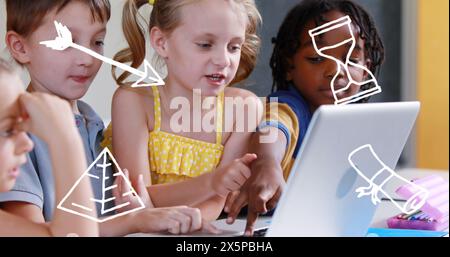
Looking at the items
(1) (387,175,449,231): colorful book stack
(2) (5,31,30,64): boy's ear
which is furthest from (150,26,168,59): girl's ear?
(1) (387,175,449,231): colorful book stack

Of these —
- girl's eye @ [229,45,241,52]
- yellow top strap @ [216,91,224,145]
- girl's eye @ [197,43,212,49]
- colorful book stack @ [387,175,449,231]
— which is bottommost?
colorful book stack @ [387,175,449,231]

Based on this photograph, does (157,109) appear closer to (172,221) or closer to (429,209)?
(172,221)

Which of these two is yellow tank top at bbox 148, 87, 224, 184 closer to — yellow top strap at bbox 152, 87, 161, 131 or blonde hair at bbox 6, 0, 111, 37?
yellow top strap at bbox 152, 87, 161, 131

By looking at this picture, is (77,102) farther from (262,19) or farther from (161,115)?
(262,19)

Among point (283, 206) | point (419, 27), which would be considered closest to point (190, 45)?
point (283, 206)

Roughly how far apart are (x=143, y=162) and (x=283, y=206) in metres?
0.12

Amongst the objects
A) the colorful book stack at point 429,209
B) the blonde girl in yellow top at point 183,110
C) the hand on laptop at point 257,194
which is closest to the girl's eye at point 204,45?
the blonde girl in yellow top at point 183,110

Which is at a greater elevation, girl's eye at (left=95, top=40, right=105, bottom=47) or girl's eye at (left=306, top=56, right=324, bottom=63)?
girl's eye at (left=95, top=40, right=105, bottom=47)

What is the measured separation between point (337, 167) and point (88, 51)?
0.22 m

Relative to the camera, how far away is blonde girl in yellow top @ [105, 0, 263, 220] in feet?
2.15

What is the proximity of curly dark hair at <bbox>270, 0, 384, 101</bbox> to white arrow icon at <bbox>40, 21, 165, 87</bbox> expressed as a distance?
0.39 ft

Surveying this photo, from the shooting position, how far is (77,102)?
632 millimetres

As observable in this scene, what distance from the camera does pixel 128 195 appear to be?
65 cm

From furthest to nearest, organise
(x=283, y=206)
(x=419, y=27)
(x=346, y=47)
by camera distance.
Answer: (x=419, y=27), (x=346, y=47), (x=283, y=206)
